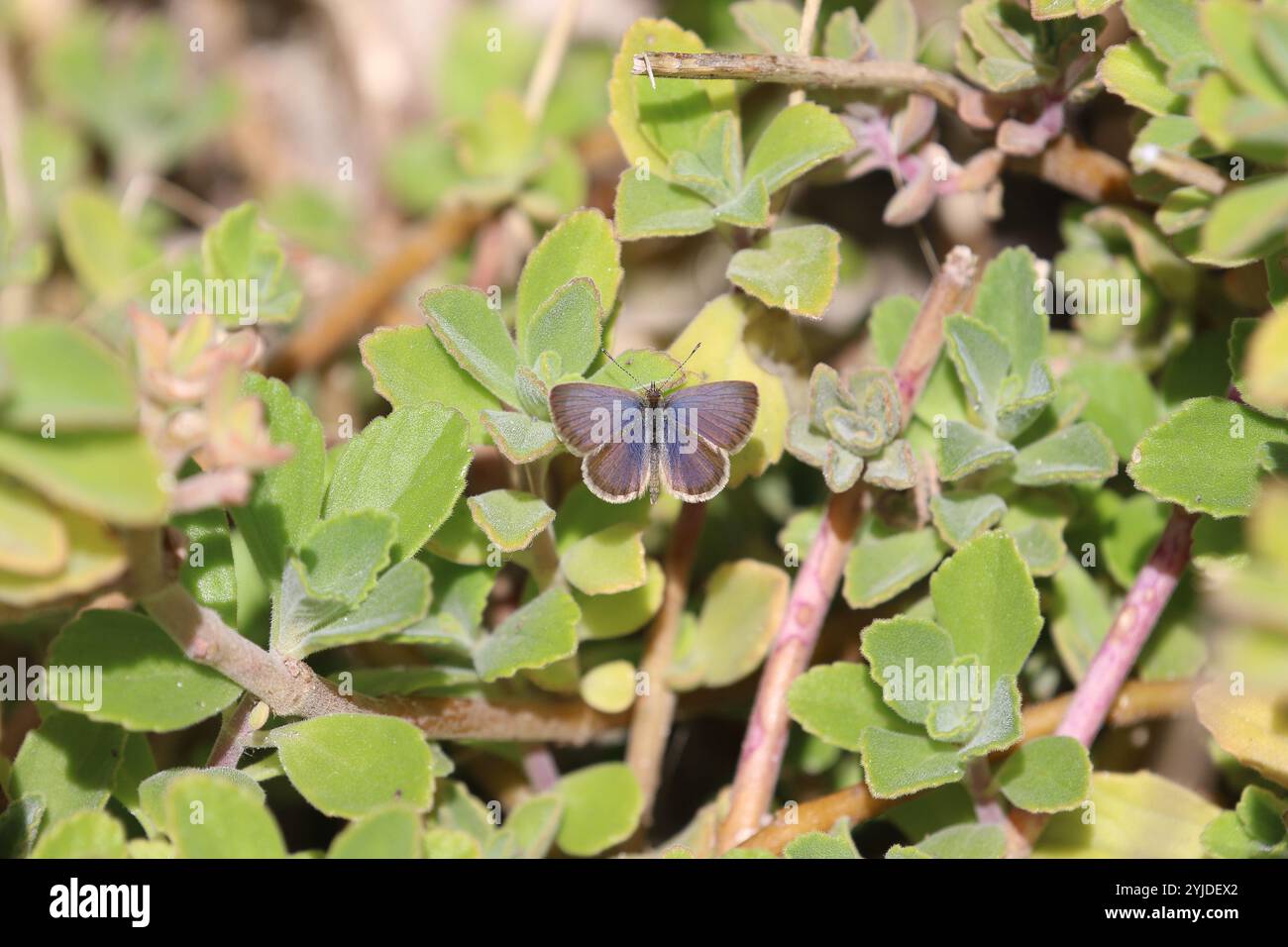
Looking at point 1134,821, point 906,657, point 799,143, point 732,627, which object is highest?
point 799,143

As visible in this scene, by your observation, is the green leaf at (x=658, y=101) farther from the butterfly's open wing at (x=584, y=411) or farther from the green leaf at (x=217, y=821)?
the green leaf at (x=217, y=821)

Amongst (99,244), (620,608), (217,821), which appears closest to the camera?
(217,821)

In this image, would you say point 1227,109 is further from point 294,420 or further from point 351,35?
point 351,35

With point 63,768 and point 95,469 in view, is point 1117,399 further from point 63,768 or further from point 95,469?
point 63,768

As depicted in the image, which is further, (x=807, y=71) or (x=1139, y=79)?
(x=807, y=71)

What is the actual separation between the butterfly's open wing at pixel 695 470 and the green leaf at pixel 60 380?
764 mm

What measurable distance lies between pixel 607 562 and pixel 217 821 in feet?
2.01

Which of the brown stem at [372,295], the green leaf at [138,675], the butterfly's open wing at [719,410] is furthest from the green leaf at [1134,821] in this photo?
the brown stem at [372,295]

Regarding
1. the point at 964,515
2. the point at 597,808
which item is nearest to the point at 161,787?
the point at 597,808

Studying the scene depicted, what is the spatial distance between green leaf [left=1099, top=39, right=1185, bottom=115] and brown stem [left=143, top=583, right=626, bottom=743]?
1.22 m

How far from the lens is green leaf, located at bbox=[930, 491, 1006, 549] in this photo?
5.70 feet

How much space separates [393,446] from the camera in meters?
1.62

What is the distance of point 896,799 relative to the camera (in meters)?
1.76

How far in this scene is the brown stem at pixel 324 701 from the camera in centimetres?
142
